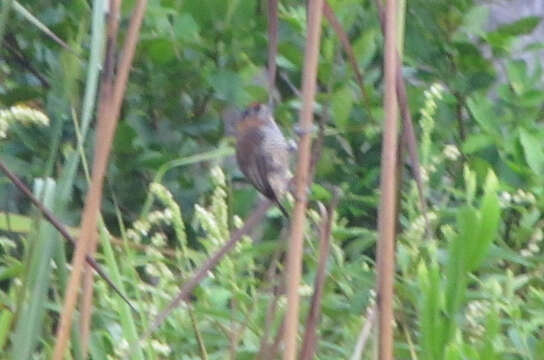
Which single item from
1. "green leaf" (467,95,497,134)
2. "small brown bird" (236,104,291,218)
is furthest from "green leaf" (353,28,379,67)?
"small brown bird" (236,104,291,218)

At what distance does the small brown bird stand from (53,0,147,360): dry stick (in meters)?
0.24

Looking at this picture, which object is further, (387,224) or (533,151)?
(533,151)

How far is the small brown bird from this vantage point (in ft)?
3.89

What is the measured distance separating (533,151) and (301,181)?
2.27 feet

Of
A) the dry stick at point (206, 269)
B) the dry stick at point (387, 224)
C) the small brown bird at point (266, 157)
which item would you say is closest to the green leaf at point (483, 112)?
the small brown bird at point (266, 157)

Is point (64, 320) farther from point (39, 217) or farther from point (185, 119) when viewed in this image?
point (185, 119)

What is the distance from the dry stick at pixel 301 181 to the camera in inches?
36.6

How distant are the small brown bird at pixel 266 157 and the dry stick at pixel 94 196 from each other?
238 millimetres

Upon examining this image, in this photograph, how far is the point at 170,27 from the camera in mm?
1602

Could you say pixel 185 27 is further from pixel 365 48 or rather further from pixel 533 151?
pixel 533 151

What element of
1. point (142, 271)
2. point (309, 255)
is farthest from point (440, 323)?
point (142, 271)

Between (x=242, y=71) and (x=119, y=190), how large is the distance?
24 centimetres

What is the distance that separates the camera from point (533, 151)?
1.55 meters

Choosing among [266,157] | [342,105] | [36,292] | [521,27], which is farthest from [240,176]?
[36,292]
